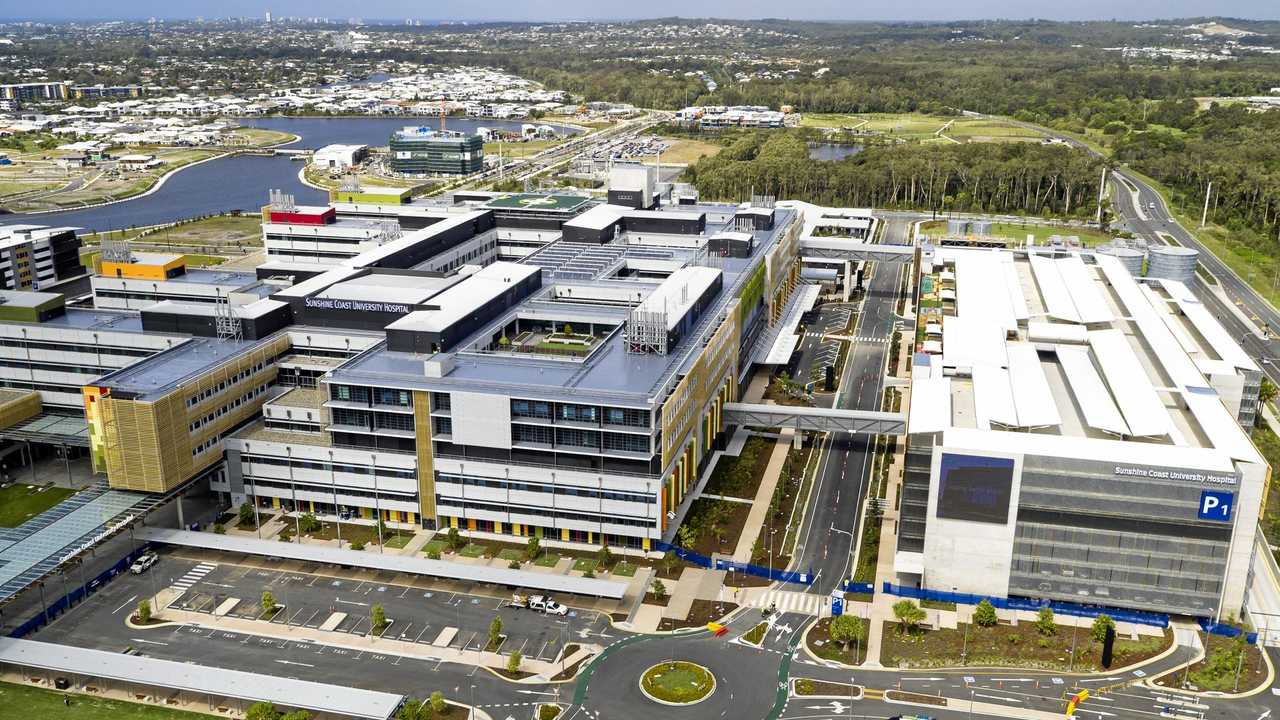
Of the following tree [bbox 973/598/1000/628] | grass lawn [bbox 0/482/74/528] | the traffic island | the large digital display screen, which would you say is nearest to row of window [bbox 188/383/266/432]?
grass lawn [bbox 0/482/74/528]

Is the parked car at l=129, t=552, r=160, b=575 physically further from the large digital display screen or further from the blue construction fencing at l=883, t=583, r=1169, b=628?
the large digital display screen

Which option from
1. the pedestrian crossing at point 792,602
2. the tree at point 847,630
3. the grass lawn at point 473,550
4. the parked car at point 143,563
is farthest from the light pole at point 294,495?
the tree at point 847,630

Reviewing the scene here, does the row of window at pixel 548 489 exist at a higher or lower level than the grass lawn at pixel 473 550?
higher

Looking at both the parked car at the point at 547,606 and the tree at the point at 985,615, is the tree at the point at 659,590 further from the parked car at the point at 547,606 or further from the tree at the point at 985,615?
the tree at the point at 985,615

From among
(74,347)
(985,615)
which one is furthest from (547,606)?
(74,347)

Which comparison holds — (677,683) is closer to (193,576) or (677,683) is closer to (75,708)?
(75,708)

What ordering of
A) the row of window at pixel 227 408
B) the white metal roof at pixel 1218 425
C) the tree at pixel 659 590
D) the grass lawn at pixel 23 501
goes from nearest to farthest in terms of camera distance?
the white metal roof at pixel 1218 425 < the tree at pixel 659 590 < the row of window at pixel 227 408 < the grass lawn at pixel 23 501
